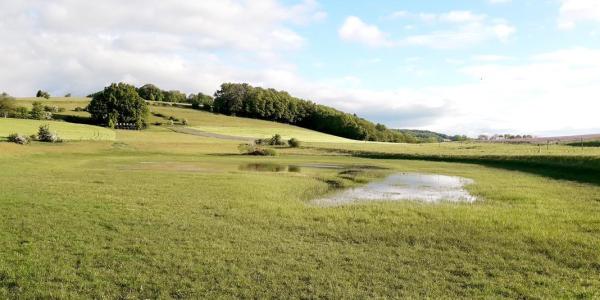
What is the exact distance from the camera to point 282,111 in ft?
504

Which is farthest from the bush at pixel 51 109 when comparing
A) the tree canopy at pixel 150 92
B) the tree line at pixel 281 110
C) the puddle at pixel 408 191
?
the puddle at pixel 408 191

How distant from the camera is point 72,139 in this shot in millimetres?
65750

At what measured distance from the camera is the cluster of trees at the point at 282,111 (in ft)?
495

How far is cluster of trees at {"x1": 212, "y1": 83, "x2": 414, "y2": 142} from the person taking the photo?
151 meters

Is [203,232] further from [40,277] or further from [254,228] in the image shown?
[40,277]

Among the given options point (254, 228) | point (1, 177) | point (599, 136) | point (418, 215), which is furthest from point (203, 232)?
point (599, 136)

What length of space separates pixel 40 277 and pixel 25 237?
12.7ft

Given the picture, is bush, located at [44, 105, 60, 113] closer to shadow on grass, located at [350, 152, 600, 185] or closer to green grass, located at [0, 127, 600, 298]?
shadow on grass, located at [350, 152, 600, 185]

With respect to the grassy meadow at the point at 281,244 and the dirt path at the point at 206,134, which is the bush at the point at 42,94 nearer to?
the dirt path at the point at 206,134

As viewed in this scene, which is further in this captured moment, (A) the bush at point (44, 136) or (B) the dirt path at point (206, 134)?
(B) the dirt path at point (206, 134)

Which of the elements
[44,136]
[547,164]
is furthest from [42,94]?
[547,164]

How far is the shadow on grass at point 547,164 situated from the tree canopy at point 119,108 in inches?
2533

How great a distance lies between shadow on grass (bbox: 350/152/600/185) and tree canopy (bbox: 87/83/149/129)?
64347 mm

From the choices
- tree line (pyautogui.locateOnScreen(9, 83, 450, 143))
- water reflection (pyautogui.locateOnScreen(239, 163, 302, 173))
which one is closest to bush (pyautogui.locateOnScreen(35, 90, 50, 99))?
tree line (pyautogui.locateOnScreen(9, 83, 450, 143))
